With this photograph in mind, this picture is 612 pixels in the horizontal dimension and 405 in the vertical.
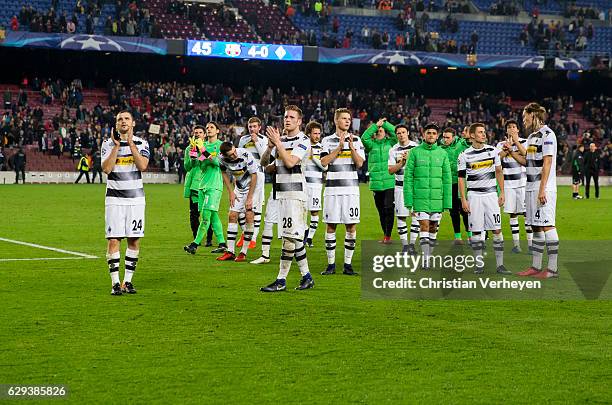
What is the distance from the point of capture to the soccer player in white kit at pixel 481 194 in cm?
1417

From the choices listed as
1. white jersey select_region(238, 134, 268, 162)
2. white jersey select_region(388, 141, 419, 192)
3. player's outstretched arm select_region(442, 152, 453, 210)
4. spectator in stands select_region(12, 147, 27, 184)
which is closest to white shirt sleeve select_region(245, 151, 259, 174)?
white jersey select_region(238, 134, 268, 162)

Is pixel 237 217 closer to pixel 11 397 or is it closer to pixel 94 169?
pixel 11 397

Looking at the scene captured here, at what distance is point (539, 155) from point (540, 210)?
0.73 m

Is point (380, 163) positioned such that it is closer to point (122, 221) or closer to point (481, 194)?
point (481, 194)

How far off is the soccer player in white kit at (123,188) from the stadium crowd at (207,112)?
31.1 metres

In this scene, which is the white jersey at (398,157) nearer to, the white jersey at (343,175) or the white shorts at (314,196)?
the white shorts at (314,196)

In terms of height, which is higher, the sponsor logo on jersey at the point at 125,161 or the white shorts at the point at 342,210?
the sponsor logo on jersey at the point at 125,161

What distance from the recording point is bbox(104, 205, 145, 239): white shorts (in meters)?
11.9

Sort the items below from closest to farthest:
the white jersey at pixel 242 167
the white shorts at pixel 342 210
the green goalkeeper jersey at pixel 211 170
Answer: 1. the white shorts at pixel 342 210
2. the white jersey at pixel 242 167
3. the green goalkeeper jersey at pixel 211 170

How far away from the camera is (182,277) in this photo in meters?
13.8

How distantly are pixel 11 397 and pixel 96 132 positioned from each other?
4328cm

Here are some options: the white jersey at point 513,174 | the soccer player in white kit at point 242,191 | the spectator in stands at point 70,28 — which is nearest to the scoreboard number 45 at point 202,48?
the spectator in stands at point 70,28

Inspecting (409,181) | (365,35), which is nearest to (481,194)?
(409,181)

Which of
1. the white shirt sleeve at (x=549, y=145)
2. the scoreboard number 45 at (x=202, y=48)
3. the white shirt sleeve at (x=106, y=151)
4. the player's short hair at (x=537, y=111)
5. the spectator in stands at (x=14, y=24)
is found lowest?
the white shirt sleeve at (x=106, y=151)
